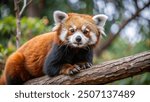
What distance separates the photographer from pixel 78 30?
391cm

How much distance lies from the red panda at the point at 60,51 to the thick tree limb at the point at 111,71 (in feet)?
0.20

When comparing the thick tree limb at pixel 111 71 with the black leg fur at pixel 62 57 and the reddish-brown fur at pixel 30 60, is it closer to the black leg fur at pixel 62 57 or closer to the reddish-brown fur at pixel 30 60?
the black leg fur at pixel 62 57

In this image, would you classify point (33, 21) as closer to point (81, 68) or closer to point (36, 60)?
point (36, 60)

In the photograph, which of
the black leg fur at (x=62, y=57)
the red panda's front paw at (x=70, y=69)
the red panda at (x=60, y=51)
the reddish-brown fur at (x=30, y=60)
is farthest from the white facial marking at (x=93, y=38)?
the reddish-brown fur at (x=30, y=60)

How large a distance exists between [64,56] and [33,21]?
171 centimetres

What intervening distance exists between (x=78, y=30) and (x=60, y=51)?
0.26 meters

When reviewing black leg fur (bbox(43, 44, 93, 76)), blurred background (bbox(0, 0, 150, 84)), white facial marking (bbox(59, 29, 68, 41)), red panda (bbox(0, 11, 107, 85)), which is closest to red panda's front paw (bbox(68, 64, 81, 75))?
red panda (bbox(0, 11, 107, 85))

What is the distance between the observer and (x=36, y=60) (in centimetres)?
438

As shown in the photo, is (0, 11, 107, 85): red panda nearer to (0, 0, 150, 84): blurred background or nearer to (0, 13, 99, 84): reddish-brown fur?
(0, 13, 99, 84): reddish-brown fur

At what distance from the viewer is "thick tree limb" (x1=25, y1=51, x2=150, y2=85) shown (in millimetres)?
3689

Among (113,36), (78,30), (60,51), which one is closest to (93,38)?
(78,30)

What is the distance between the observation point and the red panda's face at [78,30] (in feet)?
12.8

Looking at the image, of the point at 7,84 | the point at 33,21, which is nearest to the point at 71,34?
the point at 7,84

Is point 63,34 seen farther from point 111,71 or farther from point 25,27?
point 25,27
